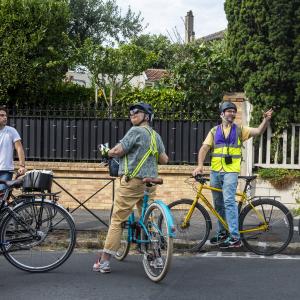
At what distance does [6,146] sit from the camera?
25.5 feet

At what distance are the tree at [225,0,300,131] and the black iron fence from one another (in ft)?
4.48

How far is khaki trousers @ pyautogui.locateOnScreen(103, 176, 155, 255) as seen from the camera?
246 inches

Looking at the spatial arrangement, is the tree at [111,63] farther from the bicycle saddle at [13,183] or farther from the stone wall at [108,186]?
the bicycle saddle at [13,183]

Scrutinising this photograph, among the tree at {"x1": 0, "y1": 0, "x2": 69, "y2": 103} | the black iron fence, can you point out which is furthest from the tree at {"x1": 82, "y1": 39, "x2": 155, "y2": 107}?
the black iron fence

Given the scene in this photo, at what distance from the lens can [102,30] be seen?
3094 cm

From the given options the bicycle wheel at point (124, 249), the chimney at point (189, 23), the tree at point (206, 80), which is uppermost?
the chimney at point (189, 23)

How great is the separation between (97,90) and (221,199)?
8.77 metres

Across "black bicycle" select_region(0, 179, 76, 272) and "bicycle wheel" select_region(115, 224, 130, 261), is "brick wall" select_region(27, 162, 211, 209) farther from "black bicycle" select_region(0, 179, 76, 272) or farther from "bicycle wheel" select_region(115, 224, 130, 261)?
"black bicycle" select_region(0, 179, 76, 272)

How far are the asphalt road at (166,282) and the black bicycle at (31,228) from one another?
0.14 m

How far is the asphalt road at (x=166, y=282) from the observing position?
547cm

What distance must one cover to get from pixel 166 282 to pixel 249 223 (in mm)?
1840

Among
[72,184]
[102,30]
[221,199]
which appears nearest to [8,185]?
[221,199]

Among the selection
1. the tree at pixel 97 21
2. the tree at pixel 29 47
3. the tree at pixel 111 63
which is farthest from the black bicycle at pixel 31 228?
the tree at pixel 97 21

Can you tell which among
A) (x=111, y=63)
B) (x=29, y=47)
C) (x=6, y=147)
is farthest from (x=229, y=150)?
(x=111, y=63)
